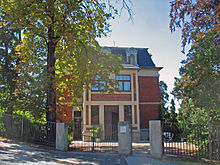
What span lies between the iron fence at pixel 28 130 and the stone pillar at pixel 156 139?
5.22m

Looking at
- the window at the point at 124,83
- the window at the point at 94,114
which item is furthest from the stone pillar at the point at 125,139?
the window at the point at 124,83

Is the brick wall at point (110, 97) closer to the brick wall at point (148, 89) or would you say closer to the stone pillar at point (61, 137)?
the brick wall at point (148, 89)

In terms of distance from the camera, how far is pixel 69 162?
8625mm

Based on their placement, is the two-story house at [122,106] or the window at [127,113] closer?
the two-story house at [122,106]

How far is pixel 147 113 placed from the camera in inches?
894

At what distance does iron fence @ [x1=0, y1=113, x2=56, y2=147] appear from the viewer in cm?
1197

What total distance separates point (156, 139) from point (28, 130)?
704 cm

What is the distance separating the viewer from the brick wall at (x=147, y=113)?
22469 millimetres

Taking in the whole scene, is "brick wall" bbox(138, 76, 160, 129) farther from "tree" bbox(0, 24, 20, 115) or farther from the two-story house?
"tree" bbox(0, 24, 20, 115)

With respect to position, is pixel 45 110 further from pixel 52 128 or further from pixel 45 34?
pixel 45 34

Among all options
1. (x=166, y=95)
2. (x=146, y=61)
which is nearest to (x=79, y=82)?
(x=146, y=61)

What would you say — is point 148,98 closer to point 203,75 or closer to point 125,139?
point 125,139

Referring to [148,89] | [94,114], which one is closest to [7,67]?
[94,114]

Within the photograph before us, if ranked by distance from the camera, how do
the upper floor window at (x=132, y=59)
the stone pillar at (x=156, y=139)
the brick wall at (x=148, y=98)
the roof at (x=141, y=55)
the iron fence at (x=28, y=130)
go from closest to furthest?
the stone pillar at (x=156, y=139), the iron fence at (x=28, y=130), the brick wall at (x=148, y=98), the upper floor window at (x=132, y=59), the roof at (x=141, y=55)
